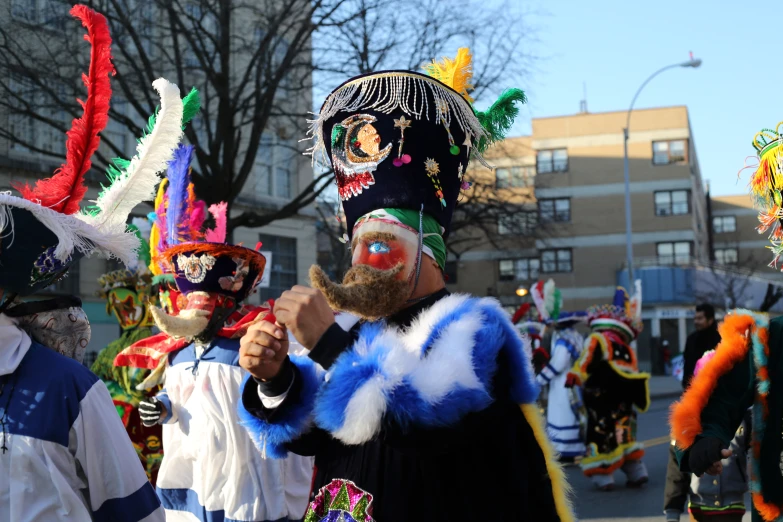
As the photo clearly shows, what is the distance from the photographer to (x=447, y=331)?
2420 mm

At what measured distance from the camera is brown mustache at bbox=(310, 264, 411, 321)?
2.48 meters

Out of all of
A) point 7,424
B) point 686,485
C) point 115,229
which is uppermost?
point 115,229

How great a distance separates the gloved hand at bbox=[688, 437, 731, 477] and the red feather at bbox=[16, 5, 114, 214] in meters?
2.55

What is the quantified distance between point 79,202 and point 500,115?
167 centimetres

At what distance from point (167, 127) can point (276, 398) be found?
1.33m

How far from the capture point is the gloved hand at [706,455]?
3.25 m

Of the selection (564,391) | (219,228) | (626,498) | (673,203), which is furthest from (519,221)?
(673,203)

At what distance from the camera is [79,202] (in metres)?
3.18

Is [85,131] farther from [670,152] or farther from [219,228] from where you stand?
[670,152]

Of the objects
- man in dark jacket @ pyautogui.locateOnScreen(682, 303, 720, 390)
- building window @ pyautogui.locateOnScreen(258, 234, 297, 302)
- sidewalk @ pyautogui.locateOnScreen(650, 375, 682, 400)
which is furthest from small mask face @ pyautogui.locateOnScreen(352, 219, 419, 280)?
building window @ pyautogui.locateOnScreen(258, 234, 297, 302)

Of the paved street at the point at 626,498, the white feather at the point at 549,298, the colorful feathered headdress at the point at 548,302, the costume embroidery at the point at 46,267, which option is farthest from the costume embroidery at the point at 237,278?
the white feather at the point at 549,298

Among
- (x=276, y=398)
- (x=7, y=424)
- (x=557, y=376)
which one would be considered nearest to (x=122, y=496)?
(x=7, y=424)

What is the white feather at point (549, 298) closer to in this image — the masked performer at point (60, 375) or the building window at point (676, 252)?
the masked performer at point (60, 375)

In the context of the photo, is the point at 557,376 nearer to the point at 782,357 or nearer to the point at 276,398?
the point at 782,357
